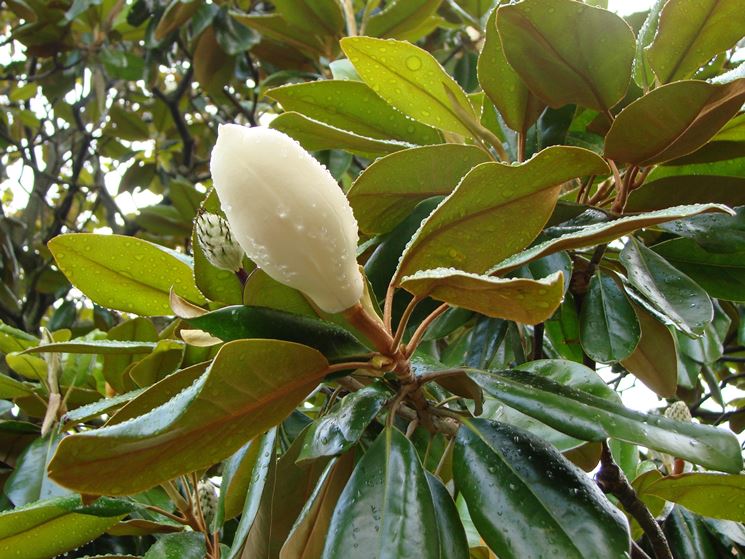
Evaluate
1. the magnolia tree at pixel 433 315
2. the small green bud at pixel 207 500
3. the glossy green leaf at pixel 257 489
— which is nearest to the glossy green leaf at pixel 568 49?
the magnolia tree at pixel 433 315

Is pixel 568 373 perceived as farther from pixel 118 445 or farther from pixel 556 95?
pixel 118 445

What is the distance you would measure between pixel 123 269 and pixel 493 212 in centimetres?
42

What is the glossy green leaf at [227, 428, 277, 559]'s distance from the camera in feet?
2.15

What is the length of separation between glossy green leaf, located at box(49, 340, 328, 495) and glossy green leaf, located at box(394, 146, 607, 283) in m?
0.14

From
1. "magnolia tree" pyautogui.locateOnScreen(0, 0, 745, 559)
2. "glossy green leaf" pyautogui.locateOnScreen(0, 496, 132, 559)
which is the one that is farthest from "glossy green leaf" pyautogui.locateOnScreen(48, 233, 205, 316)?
"glossy green leaf" pyautogui.locateOnScreen(0, 496, 132, 559)

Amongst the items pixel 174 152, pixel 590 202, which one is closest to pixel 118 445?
pixel 590 202

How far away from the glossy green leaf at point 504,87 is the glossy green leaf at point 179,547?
653 mm

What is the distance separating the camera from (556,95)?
0.84 meters

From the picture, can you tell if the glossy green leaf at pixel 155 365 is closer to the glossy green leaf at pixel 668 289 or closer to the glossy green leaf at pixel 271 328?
the glossy green leaf at pixel 271 328

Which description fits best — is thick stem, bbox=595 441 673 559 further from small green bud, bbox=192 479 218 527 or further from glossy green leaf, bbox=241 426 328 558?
small green bud, bbox=192 479 218 527

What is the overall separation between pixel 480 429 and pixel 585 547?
0.15 metres

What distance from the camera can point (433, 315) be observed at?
698 millimetres

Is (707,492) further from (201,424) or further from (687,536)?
(201,424)

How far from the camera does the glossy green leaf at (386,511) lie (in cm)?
58
